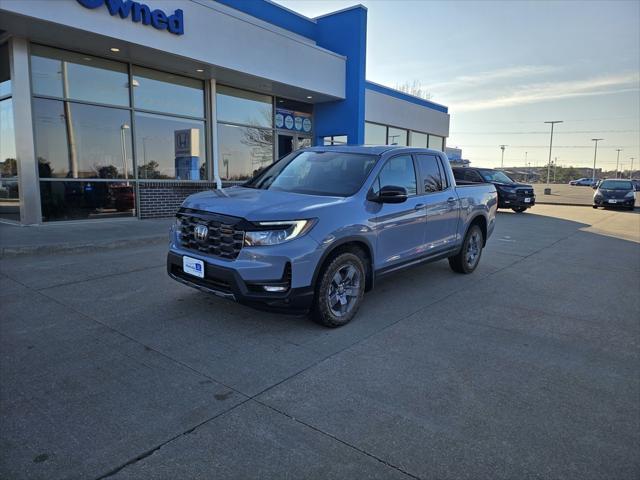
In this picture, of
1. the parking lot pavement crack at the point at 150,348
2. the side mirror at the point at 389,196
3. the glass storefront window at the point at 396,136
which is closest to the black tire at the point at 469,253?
the side mirror at the point at 389,196

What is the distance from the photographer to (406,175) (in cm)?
565

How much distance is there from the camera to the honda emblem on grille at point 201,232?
14.4 feet

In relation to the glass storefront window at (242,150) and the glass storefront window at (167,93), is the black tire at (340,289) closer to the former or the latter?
the glass storefront window at (167,93)

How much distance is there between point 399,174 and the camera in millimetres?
5523

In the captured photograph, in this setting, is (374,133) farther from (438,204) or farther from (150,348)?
(150,348)

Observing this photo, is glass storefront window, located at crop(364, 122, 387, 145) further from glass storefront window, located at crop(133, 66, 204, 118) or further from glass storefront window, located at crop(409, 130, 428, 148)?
glass storefront window, located at crop(133, 66, 204, 118)

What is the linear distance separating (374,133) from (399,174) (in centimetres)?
1515

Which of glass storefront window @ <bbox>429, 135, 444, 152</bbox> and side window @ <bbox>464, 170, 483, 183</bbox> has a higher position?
glass storefront window @ <bbox>429, 135, 444, 152</bbox>

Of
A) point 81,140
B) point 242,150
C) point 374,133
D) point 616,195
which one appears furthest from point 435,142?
point 81,140

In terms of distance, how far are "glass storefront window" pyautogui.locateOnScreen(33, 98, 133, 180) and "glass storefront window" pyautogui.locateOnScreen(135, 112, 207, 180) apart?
1.28 feet

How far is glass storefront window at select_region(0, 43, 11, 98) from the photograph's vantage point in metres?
9.84

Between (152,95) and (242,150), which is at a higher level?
(152,95)

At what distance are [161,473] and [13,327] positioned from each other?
297 cm

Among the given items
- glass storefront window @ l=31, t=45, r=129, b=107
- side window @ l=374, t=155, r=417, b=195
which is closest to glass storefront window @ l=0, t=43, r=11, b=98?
glass storefront window @ l=31, t=45, r=129, b=107
